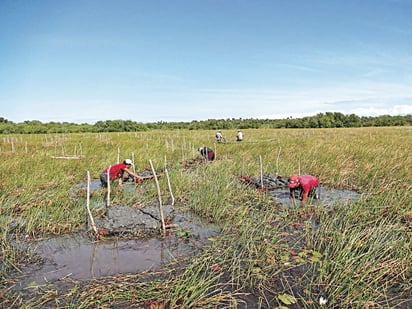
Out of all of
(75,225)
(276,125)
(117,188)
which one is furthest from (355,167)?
(276,125)

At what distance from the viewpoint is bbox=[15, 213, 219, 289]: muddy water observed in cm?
373

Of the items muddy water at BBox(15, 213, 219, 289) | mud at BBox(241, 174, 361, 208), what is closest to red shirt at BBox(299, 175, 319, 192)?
mud at BBox(241, 174, 361, 208)

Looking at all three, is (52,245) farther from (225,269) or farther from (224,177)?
(224,177)

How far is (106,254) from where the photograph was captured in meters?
4.26

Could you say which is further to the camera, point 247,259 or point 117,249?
point 117,249

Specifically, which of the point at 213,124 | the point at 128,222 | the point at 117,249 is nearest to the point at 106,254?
the point at 117,249

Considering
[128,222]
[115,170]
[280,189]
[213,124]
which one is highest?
[213,124]

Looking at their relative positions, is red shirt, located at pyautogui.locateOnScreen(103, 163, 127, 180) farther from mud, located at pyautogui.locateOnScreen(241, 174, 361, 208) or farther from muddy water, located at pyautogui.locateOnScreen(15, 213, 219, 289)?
mud, located at pyautogui.locateOnScreen(241, 174, 361, 208)

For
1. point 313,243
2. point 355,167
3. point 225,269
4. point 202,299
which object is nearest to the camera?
point 202,299

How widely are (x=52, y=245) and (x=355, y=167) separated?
8.68m

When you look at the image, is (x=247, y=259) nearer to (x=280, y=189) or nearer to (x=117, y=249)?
(x=117, y=249)

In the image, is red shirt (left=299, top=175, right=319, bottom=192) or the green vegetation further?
red shirt (left=299, top=175, right=319, bottom=192)

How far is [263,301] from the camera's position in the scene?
313cm

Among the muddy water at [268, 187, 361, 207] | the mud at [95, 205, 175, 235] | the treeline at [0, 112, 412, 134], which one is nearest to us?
the mud at [95, 205, 175, 235]
